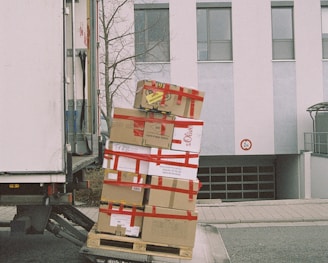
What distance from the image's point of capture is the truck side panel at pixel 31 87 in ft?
14.8

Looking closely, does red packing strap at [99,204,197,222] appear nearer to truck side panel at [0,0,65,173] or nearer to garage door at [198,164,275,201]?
truck side panel at [0,0,65,173]

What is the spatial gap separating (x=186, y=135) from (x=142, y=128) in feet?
1.61

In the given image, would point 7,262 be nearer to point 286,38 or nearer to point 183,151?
point 183,151

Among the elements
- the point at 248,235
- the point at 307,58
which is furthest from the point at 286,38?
the point at 248,235

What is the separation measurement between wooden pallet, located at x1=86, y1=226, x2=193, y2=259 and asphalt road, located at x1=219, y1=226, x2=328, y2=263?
1.57 metres

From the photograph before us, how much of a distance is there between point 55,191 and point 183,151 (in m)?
1.44

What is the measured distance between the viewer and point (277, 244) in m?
7.12

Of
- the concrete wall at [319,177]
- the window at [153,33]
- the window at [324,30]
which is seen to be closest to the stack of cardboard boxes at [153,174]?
the concrete wall at [319,177]

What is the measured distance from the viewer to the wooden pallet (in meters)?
4.88

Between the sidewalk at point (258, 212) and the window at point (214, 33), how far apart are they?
7.93 m

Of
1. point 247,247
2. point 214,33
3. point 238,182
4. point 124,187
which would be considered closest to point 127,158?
point 124,187

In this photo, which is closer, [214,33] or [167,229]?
[167,229]

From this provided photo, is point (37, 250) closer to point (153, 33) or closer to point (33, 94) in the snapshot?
point (33, 94)

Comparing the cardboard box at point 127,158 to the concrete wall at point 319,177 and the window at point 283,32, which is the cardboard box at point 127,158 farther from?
the window at point 283,32
